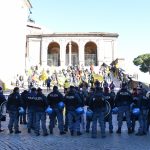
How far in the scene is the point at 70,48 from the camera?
6656 centimetres

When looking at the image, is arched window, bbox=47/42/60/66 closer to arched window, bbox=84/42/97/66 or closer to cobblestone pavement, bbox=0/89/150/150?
arched window, bbox=84/42/97/66

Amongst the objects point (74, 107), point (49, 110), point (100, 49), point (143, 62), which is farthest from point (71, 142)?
point (143, 62)

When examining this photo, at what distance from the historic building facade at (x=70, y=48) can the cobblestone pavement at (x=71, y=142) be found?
50.4 m

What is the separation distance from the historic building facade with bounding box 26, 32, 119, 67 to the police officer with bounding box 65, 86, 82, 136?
163 ft

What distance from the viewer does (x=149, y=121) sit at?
15.7m

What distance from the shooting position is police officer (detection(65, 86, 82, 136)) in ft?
48.2

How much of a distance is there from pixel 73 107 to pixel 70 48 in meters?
52.1

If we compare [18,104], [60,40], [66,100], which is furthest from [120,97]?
[60,40]

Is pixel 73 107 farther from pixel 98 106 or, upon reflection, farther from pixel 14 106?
pixel 14 106

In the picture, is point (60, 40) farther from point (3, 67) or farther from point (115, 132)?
point (115, 132)

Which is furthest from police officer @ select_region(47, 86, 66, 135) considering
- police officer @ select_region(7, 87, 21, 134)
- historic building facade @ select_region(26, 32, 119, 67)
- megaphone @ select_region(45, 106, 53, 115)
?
historic building facade @ select_region(26, 32, 119, 67)

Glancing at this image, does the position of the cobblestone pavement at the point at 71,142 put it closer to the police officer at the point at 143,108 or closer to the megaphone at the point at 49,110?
the police officer at the point at 143,108

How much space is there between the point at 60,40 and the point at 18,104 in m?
51.8

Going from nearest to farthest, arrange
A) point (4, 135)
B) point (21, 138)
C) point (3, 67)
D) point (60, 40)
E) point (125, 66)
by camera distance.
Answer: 1. point (21, 138)
2. point (4, 135)
3. point (3, 67)
4. point (125, 66)
5. point (60, 40)
